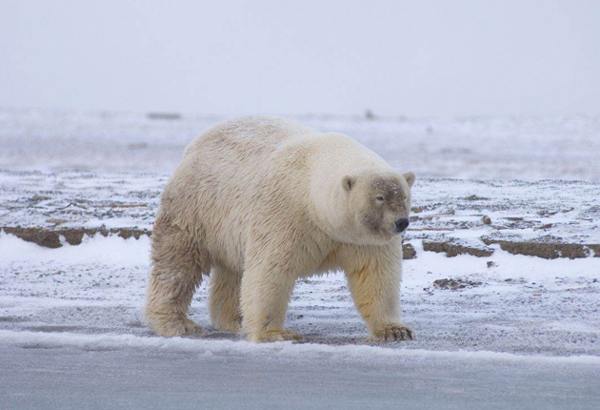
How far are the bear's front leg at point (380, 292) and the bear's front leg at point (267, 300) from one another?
374mm

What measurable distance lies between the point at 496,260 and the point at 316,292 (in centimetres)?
135

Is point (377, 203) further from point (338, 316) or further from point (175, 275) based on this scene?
point (175, 275)

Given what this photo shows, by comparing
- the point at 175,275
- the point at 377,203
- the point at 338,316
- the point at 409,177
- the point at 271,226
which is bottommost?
the point at 338,316

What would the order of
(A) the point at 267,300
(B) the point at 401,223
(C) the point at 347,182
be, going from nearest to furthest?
(B) the point at 401,223 → (C) the point at 347,182 → (A) the point at 267,300

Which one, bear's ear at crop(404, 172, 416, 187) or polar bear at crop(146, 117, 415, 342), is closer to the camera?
polar bear at crop(146, 117, 415, 342)

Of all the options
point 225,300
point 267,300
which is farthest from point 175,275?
point 267,300

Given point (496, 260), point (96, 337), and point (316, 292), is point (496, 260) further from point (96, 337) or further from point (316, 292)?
point (96, 337)

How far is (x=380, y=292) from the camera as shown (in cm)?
607

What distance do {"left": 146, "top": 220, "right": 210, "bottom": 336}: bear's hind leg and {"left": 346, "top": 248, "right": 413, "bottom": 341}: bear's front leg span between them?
3.72ft

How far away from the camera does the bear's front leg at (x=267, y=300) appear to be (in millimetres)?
5996

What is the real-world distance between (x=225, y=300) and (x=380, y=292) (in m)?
1.30

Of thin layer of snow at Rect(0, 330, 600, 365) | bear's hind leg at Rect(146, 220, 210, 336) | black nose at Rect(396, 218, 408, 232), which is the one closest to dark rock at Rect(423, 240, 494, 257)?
bear's hind leg at Rect(146, 220, 210, 336)

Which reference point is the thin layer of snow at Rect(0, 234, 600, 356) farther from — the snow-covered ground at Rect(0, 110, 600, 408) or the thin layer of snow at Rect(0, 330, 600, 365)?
the thin layer of snow at Rect(0, 330, 600, 365)

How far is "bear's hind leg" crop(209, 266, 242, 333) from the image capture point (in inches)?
273
